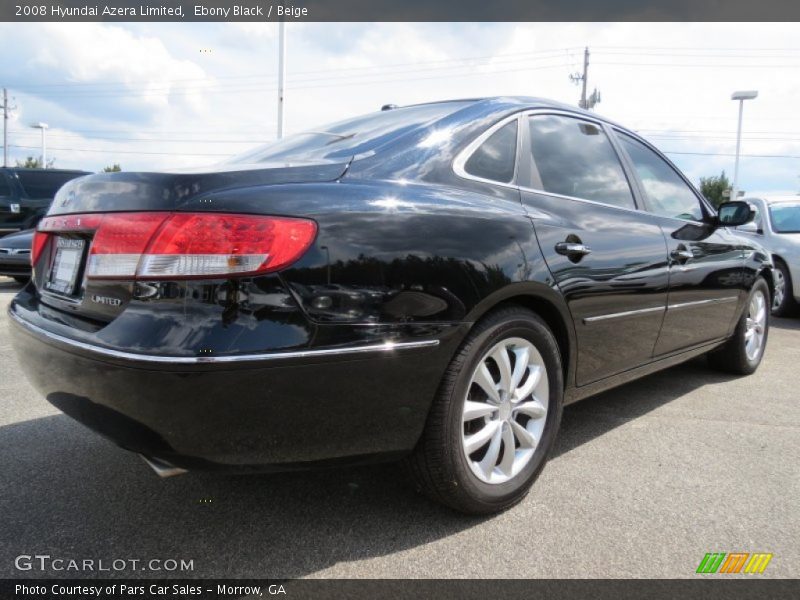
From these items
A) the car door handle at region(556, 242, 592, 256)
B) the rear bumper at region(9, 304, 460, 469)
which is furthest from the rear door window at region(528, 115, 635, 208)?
the rear bumper at region(9, 304, 460, 469)

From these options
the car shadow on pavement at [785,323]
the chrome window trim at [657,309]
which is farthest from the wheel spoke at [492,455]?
the car shadow on pavement at [785,323]

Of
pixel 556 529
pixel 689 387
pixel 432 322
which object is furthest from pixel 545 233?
pixel 689 387

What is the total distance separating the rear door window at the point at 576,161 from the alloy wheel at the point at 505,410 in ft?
2.54

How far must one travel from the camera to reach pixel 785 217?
8.20 m

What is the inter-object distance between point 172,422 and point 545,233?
152 centimetres

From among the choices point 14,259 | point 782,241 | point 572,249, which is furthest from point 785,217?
point 14,259

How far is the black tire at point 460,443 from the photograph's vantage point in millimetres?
1969

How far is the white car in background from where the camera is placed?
769 cm

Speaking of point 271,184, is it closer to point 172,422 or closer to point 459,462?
point 172,422

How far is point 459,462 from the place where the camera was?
2023 millimetres

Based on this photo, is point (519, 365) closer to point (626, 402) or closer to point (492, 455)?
point (492, 455)

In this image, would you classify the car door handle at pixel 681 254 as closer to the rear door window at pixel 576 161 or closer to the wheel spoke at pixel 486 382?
the rear door window at pixel 576 161

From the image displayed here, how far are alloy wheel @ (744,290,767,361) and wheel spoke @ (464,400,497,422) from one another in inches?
122

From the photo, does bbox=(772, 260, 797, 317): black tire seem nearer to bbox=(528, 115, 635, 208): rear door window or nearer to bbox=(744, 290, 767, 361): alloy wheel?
bbox=(744, 290, 767, 361): alloy wheel
